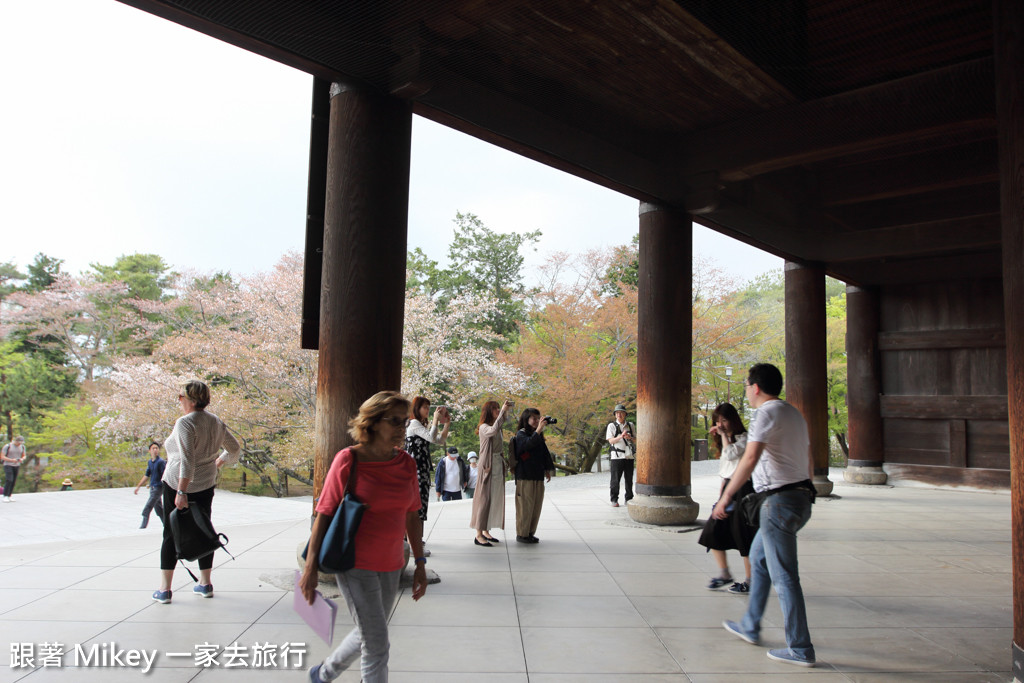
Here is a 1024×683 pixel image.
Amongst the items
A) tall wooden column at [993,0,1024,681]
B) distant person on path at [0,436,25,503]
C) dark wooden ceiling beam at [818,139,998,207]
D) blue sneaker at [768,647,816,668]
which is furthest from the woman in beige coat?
distant person on path at [0,436,25,503]

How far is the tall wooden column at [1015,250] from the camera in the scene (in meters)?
3.19

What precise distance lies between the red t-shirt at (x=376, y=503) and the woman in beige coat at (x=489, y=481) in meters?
3.71

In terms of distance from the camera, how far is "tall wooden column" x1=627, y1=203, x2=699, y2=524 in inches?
304

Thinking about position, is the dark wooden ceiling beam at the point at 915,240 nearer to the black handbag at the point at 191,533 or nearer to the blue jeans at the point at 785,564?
the blue jeans at the point at 785,564

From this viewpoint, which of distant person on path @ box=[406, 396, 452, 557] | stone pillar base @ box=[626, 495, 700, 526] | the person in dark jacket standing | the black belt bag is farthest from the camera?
stone pillar base @ box=[626, 495, 700, 526]

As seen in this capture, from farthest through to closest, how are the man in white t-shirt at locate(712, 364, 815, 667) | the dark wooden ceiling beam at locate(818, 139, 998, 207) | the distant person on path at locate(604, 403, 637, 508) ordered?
the distant person on path at locate(604, 403, 637, 508), the dark wooden ceiling beam at locate(818, 139, 998, 207), the man in white t-shirt at locate(712, 364, 815, 667)

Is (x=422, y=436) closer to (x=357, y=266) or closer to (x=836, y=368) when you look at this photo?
(x=357, y=266)

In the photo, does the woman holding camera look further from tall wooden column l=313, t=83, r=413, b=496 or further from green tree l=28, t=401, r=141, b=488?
green tree l=28, t=401, r=141, b=488

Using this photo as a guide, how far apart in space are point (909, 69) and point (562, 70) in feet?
9.50

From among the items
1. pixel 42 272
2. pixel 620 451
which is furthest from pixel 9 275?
pixel 620 451

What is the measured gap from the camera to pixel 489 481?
6.54 meters

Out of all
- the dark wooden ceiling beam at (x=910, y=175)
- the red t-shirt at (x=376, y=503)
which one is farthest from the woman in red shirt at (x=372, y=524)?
the dark wooden ceiling beam at (x=910, y=175)

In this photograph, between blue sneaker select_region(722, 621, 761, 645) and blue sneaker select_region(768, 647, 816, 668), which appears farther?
blue sneaker select_region(722, 621, 761, 645)

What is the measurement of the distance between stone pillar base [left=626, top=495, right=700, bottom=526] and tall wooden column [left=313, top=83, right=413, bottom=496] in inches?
161
